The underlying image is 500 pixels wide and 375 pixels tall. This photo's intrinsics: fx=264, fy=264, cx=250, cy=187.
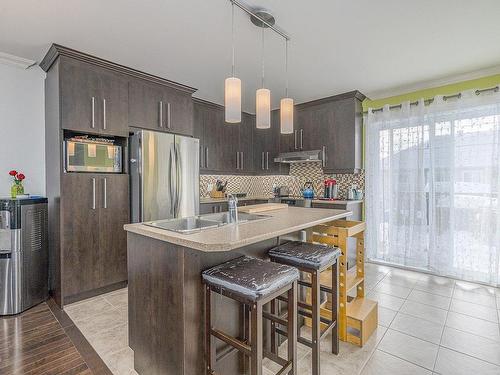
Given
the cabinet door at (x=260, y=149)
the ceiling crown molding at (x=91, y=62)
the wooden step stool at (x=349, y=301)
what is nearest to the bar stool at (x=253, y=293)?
the wooden step stool at (x=349, y=301)

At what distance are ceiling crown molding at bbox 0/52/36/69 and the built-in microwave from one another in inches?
39.8

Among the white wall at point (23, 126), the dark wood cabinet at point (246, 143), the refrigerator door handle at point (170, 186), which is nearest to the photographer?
the white wall at point (23, 126)

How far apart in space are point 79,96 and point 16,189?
3.86 ft

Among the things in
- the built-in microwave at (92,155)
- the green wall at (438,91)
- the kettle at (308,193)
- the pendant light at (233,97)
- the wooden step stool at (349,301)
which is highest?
the green wall at (438,91)

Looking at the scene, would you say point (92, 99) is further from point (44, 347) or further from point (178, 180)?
point (44, 347)

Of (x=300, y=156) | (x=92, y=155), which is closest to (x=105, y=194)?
(x=92, y=155)

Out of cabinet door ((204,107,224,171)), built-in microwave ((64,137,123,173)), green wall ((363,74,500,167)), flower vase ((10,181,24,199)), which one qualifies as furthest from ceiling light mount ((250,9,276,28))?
flower vase ((10,181,24,199))

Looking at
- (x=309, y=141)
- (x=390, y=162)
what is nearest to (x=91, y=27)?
(x=309, y=141)

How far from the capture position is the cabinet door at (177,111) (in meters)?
3.47

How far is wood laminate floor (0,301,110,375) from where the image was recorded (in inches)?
69.2

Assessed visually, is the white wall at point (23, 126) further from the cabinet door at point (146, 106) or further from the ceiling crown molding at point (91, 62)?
the cabinet door at point (146, 106)

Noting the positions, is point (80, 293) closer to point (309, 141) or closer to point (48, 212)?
point (48, 212)

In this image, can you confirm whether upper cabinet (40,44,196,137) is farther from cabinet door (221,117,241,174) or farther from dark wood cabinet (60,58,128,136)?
cabinet door (221,117,241,174)

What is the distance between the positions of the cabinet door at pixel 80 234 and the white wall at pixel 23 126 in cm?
72
